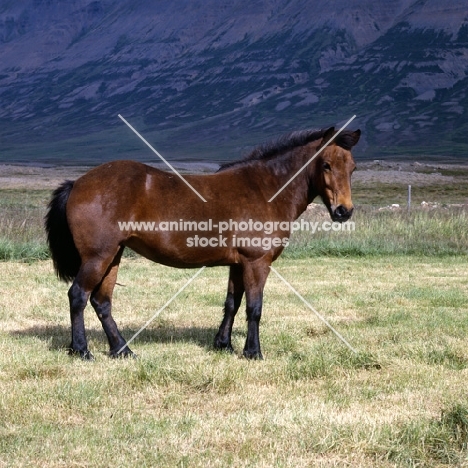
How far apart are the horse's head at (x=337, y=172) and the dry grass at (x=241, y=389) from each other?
142cm

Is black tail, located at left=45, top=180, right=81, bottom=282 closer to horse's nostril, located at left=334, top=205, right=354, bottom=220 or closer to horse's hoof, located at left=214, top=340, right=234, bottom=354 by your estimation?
horse's hoof, located at left=214, top=340, right=234, bottom=354

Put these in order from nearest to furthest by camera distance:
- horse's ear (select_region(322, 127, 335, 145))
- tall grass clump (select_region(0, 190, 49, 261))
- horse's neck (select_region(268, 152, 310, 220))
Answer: horse's ear (select_region(322, 127, 335, 145)), horse's neck (select_region(268, 152, 310, 220)), tall grass clump (select_region(0, 190, 49, 261))

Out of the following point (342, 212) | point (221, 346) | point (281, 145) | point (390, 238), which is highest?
point (281, 145)

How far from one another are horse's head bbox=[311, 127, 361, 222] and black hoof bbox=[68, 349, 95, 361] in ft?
8.99

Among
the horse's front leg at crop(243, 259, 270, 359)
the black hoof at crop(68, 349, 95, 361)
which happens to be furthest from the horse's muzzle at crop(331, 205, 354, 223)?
the black hoof at crop(68, 349, 95, 361)

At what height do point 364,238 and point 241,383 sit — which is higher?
point 241,383

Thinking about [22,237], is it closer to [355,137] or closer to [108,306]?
[108,306]

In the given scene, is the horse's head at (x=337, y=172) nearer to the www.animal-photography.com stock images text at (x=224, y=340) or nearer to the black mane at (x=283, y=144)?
the www.animal-photography.com stock images text at (x=224, y=340)

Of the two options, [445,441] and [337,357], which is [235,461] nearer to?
[445,441]

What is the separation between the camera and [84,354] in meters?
7.89

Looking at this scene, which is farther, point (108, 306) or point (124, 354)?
point (108, 306)

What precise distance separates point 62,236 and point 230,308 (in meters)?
1.91

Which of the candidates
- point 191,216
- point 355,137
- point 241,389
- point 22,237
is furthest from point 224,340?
point 22,237

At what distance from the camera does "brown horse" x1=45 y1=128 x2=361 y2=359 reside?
7.81 meters
